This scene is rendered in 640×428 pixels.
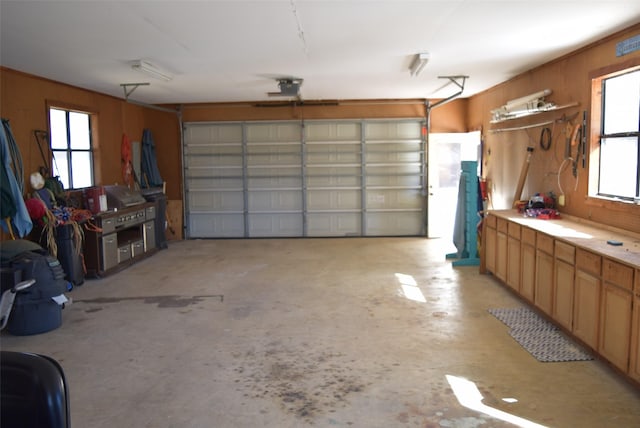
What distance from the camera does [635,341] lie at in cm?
343

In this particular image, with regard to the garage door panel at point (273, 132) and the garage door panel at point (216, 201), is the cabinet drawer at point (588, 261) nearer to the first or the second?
the garage door panel at point (273, 132)

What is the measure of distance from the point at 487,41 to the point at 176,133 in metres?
7.24

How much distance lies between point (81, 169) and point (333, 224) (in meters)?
4.93

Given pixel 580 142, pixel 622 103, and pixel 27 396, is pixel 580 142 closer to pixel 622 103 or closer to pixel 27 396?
pixel 622 103

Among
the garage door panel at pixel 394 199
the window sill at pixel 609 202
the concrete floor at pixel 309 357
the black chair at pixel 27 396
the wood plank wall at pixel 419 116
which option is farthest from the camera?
the garage door panel at pixel 394 199

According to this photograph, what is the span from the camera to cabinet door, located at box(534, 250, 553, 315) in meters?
4.87

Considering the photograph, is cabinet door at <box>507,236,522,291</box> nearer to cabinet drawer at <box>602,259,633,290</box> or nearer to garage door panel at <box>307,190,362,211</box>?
cabinet drawer at <box>602,259,633,290</box>

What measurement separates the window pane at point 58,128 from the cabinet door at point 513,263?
635 cm

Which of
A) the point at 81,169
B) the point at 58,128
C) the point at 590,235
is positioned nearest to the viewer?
the point at 590,235

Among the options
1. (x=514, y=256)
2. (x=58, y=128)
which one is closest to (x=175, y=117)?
(x=58, y=128)

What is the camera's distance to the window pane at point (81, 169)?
7.88m

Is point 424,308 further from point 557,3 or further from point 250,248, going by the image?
point 250,248

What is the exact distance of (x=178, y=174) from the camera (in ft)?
35.3

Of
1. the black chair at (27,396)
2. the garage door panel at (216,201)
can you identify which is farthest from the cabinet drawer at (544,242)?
the garage door panel at (216,201)
